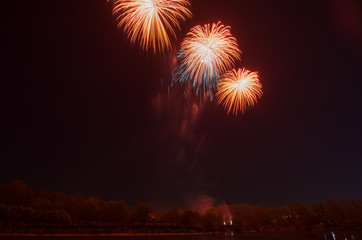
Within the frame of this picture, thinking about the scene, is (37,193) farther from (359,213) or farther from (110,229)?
(359,213)

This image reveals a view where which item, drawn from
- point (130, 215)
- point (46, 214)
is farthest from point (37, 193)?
point (46, 214)

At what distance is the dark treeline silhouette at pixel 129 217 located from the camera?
59.9 metres

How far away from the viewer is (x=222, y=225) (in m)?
121

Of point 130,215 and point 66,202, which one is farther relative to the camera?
point 130,215

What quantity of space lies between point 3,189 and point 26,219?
37.5 meters

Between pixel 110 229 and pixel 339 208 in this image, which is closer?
pixel 110 229

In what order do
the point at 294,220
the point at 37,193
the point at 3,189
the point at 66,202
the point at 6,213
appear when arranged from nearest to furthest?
the point at 6,213, the point at 3,189, the point at 66,202, the point at 37,193, the point at 294,220

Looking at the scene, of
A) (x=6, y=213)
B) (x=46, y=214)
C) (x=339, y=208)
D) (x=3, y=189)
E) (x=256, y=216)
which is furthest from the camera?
(x=256, y=216)

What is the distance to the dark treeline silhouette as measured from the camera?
59.9 metres

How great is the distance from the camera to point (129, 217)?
363 feet

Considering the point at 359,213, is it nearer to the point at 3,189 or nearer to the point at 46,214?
the point at 46,214

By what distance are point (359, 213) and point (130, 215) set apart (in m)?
111

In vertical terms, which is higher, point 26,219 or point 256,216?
point 256,216

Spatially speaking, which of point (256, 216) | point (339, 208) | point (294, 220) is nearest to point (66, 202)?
point (256, 216)
